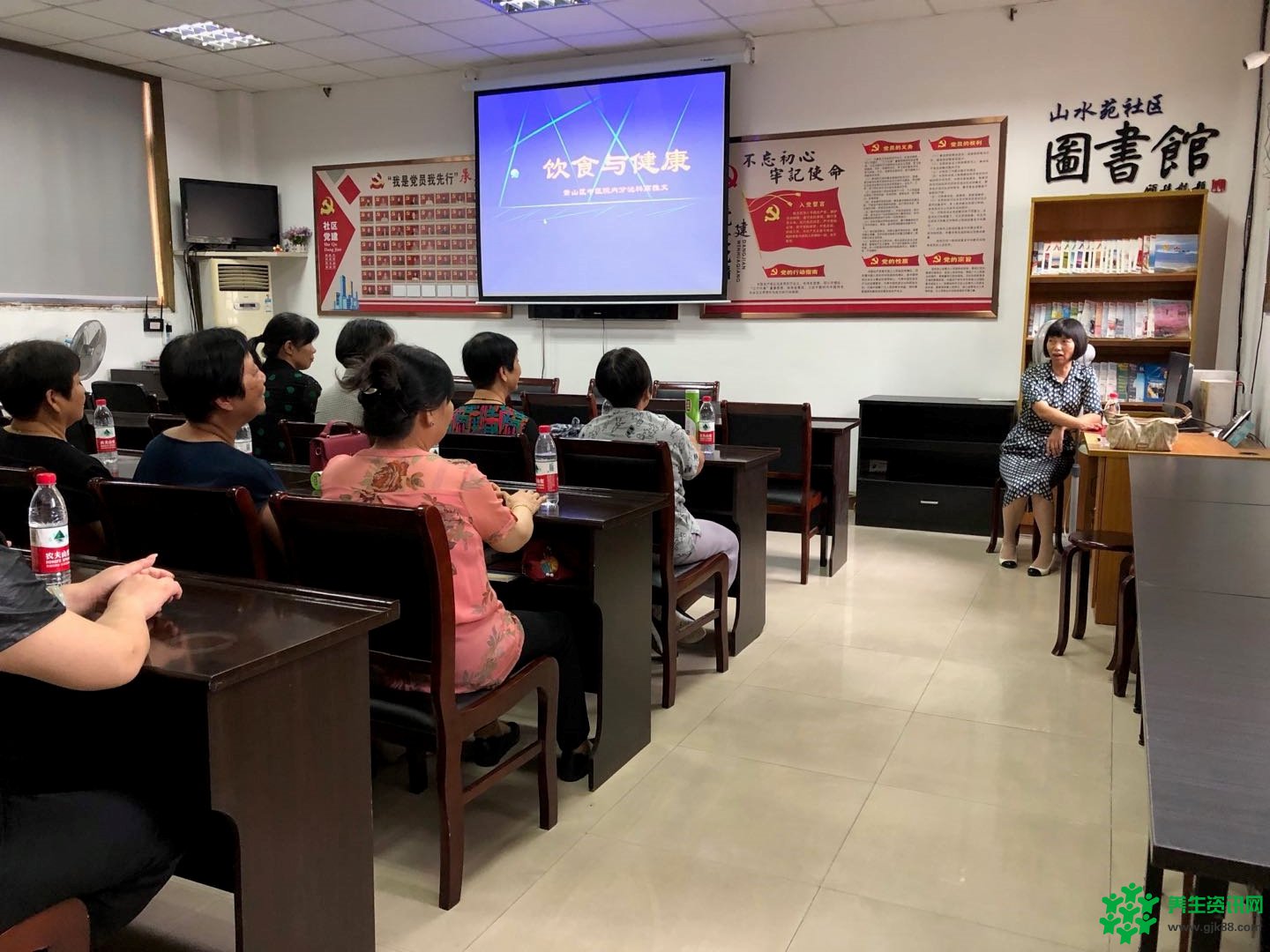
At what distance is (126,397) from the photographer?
521 centimetres

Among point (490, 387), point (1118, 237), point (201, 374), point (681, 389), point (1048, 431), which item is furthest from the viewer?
point (681, 389)

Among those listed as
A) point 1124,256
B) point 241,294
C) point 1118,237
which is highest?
point 1118,237

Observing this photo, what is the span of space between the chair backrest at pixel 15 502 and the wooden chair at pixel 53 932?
114 cm

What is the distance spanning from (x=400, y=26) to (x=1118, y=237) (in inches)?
166

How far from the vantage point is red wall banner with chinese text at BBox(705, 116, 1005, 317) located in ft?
17.6

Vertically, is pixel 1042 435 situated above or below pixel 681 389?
below

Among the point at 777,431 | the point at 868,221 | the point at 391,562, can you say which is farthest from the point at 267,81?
the point at 391,562

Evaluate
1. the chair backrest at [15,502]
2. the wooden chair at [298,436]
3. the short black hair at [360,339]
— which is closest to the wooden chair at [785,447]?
the short black hair at [360,339]

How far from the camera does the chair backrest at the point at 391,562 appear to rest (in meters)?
1.71

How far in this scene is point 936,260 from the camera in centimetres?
548

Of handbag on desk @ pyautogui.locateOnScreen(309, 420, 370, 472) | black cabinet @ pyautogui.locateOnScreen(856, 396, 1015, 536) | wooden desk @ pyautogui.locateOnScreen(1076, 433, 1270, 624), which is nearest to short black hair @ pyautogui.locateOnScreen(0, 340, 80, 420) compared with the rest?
handbag on desk @ pyautogui.locateOnScreen(309, 420, 370, 472)

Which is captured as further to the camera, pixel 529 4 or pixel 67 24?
pixel 67 24

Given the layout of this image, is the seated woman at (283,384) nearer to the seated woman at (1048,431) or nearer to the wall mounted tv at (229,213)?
the seated woman at (1048,431)

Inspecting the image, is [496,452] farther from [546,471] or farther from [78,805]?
[78,805]
